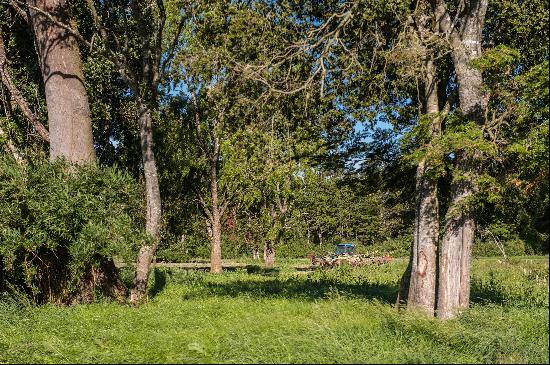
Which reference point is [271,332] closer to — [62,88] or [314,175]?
[314,175]

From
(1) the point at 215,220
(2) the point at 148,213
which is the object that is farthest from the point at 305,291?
(1) the point at 215,220

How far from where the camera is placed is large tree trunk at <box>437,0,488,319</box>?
937 cm

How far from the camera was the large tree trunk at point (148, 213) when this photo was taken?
12.4 metres

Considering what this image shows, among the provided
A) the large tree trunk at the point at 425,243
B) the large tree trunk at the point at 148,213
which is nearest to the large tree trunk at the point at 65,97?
the large tree trunk at the point at 148,213

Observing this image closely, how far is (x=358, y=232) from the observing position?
6078 centimetres

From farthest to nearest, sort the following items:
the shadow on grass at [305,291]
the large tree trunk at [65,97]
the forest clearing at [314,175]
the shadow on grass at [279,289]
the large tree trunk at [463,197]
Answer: the shadow on grass at [279,289] → the shadow on grass at [305,291] → the large tree trunk at [65,97] → the large tree trunk at [463,197] → the forest clearing at [314,175]

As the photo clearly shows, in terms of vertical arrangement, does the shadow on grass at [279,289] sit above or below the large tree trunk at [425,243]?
below

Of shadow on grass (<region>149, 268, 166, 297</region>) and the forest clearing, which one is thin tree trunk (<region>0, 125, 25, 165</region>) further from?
shadow on grass (<region>149, 268, 166, 297</region>)

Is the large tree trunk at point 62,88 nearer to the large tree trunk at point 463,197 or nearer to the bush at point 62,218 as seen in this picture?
the bush at point 62,218

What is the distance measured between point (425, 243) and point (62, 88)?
8.45 metres

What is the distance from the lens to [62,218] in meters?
10.6

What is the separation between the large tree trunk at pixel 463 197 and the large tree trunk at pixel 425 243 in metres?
0.47

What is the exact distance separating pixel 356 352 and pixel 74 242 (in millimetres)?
6395

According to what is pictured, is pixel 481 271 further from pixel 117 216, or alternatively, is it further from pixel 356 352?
pixel 356 352
